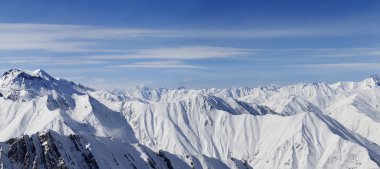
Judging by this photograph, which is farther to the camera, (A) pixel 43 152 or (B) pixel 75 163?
(B) pixel 75 163

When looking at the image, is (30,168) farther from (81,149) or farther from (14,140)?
(81,149)

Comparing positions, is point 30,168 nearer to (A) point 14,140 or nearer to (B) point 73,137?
(A) point 14,140

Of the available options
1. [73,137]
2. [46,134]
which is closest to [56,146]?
[46,134]

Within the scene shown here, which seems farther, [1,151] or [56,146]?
[56,146]

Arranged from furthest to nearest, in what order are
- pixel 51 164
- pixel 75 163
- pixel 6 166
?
1. pixel 75 163
2. pixel 51 164
3. pixel 6 166

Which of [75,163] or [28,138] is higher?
[28,138]

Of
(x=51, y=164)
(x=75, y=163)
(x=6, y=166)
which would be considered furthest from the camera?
(x=75, y=163)

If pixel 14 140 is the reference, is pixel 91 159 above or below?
below

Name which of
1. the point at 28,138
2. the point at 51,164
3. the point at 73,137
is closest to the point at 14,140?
the point at 28,138

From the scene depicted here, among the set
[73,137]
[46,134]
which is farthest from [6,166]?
[73,137]
